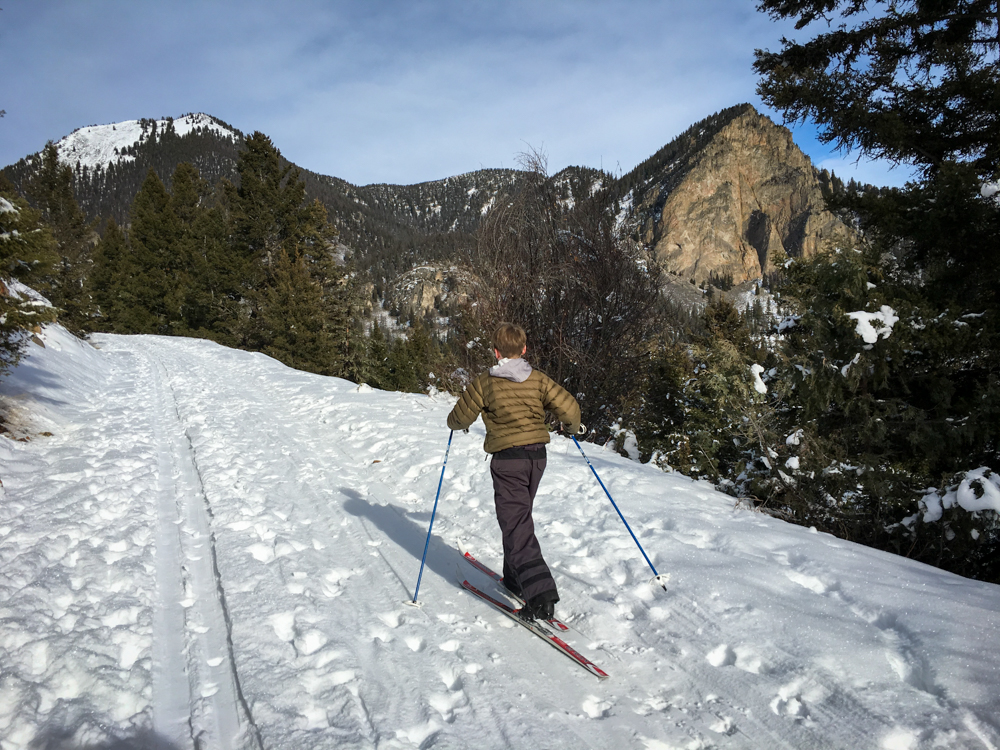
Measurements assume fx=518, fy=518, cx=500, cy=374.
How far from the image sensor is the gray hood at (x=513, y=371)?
12.3 feet

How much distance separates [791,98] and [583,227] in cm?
368

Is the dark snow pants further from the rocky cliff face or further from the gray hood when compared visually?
the rocky cliff face

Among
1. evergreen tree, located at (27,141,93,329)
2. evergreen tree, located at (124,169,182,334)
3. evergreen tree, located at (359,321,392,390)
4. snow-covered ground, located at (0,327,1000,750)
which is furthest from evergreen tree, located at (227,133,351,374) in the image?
snow-covered ground, located at (0,327,1000,750)

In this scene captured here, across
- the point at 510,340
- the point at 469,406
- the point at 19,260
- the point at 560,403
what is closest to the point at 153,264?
the point at 19,260

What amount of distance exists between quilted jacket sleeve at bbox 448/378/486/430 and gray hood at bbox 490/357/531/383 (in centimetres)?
15

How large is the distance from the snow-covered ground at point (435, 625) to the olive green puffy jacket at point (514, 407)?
1.27m

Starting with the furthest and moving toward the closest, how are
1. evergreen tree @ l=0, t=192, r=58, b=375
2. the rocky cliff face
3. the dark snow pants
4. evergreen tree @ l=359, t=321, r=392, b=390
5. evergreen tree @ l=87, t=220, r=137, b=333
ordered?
the rocky cliff face
evergreen tree @ l=87, t=220, r=137, b=333
evergreen tree @ l=359, t=321, r=392, b=390
evergreen tree @ l=0, t=192, r=58, b=375
the dark snow pants

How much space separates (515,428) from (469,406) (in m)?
0.40

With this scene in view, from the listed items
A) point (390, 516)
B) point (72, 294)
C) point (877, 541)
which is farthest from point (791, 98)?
point (72, 294)

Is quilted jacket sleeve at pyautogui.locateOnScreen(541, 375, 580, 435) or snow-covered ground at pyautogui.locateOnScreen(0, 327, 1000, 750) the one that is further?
quilted jacket sleeve at pyautogui.locateOnScreen(541, 375, 580, 435)

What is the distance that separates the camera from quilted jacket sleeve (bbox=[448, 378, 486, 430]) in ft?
12.5

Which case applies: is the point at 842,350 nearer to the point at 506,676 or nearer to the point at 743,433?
the point at 743,433

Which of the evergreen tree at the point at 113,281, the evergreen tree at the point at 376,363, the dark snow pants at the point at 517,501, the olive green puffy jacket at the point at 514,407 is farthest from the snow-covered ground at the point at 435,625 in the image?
the evergreen tree at the point at 113,281

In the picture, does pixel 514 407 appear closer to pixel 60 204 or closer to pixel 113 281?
pixel 60 204
